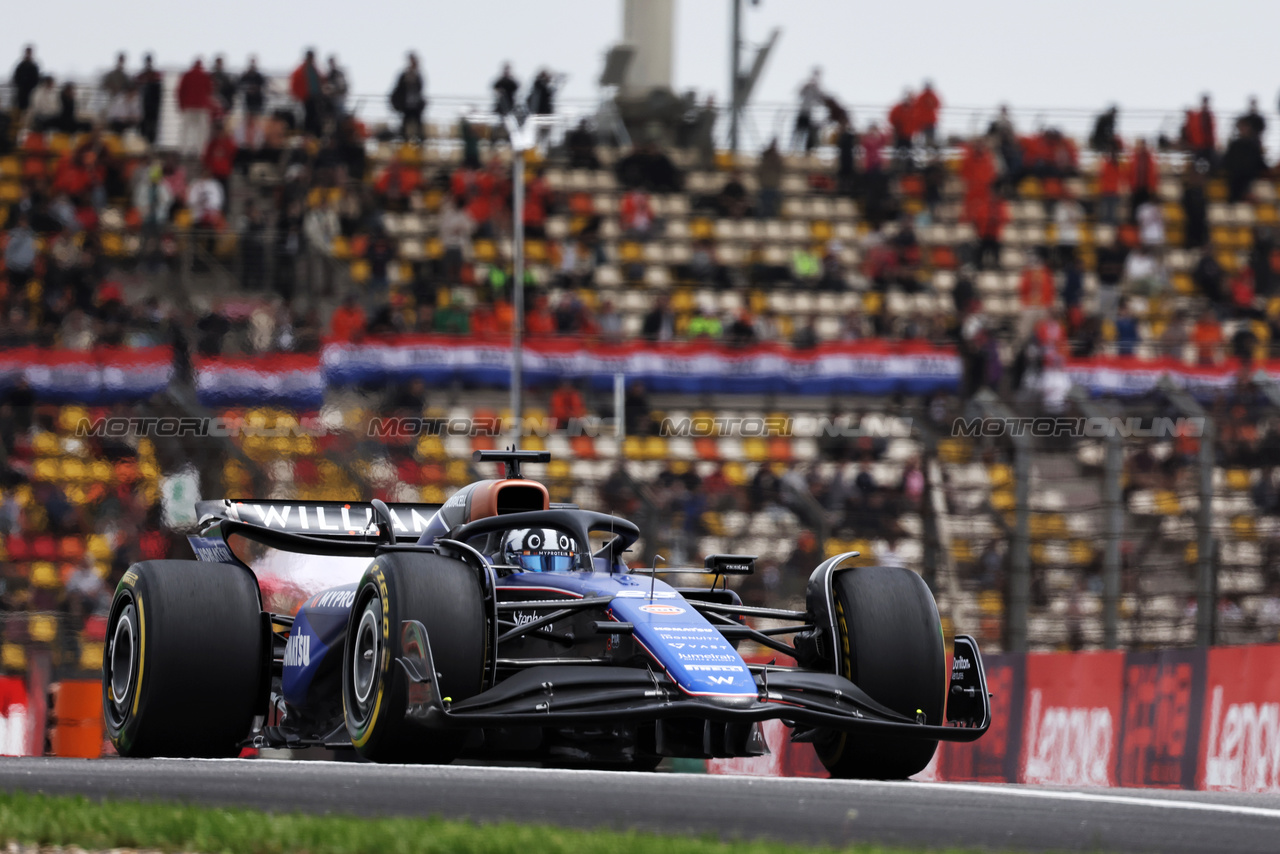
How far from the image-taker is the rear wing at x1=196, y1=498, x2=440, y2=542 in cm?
983

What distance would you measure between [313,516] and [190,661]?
1.78 meters

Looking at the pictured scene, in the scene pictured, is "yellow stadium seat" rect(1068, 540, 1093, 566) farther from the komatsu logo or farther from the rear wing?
the komatsu logo

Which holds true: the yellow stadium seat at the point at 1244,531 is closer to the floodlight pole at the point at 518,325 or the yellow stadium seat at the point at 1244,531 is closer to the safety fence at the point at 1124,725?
the safety fence at the point at 1124,725

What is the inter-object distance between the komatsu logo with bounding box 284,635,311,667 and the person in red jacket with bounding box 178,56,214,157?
50.6 ft

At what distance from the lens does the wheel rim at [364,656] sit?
→ 7.66m

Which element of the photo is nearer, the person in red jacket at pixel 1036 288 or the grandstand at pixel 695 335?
the grandstand at pixel 695 335

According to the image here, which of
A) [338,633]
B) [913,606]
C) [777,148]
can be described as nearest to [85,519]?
[338,633]

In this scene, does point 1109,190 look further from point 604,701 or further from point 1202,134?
point 604,701

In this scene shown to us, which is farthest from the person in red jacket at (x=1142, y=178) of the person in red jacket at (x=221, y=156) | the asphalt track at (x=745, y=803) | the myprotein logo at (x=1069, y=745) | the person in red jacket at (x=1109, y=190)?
the asphalt track at (x=745, y=803)

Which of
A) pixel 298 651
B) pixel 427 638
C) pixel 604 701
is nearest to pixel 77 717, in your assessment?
pixel 298 651

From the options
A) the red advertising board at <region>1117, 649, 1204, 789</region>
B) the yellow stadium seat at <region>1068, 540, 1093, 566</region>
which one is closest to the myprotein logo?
the red advertising board at <region>1117, 649, 1204, 789</region>

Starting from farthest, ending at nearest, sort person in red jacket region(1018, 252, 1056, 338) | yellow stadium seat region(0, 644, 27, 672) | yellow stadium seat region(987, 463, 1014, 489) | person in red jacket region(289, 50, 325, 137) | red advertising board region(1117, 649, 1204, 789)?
person in red jacket region(289, 50, 325, 137) < person in red jacket region(1018, 252, 1056, 338) < yellow stadium seat region(0, 644, 27, 672) < yellow stadium seat region(987, 463, 1014, 489) < red advertising board region(1117, 649, 1204, 789)

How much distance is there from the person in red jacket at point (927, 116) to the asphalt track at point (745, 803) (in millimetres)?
18846

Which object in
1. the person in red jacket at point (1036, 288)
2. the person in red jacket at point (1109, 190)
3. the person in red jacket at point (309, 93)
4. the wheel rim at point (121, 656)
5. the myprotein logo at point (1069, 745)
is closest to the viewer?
the wheel rim at point (121, 656)
